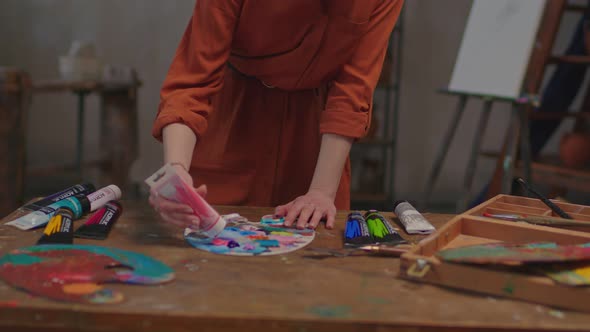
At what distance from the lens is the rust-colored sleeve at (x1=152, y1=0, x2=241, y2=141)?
118 cm

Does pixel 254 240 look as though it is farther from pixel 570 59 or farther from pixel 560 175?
pixel 570 59

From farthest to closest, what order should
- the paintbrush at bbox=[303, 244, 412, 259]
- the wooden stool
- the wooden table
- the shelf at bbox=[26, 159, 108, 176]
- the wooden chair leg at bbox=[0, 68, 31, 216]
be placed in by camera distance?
the wooden stool
the shelf at bbox=[26, 159, 108, 176]
the wooden chair leg at bbox=[0, 68, 31, 216]
the paintbrush at bbox=[303, 244, 412, 259]
the wooden table

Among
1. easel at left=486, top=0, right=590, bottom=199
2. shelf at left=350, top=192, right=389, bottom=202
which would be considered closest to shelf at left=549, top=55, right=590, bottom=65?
easel at left=486, top=0, right=590, bottom=199

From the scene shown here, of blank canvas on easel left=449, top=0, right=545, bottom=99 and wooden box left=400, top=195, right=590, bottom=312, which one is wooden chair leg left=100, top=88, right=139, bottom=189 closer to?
blank canvas on easel left=449, top=0, right=545, bottom=99

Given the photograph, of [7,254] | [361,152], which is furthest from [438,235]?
[361,152]

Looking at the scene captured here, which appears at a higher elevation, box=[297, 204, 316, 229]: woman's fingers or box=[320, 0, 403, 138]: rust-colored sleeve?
box=[320, 0, 403, 138]: rust-colored sleeve

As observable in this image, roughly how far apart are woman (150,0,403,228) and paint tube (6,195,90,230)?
0.62 feet

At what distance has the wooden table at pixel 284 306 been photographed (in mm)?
670

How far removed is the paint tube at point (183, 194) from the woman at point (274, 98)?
2 cm

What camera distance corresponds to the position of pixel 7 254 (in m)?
0.86

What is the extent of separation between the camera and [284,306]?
0.71m

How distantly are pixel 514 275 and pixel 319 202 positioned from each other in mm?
491

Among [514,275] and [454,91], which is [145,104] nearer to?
[454,91]

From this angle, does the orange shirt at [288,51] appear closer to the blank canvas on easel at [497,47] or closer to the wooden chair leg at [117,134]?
the blank canvas on easel at [497,47]
